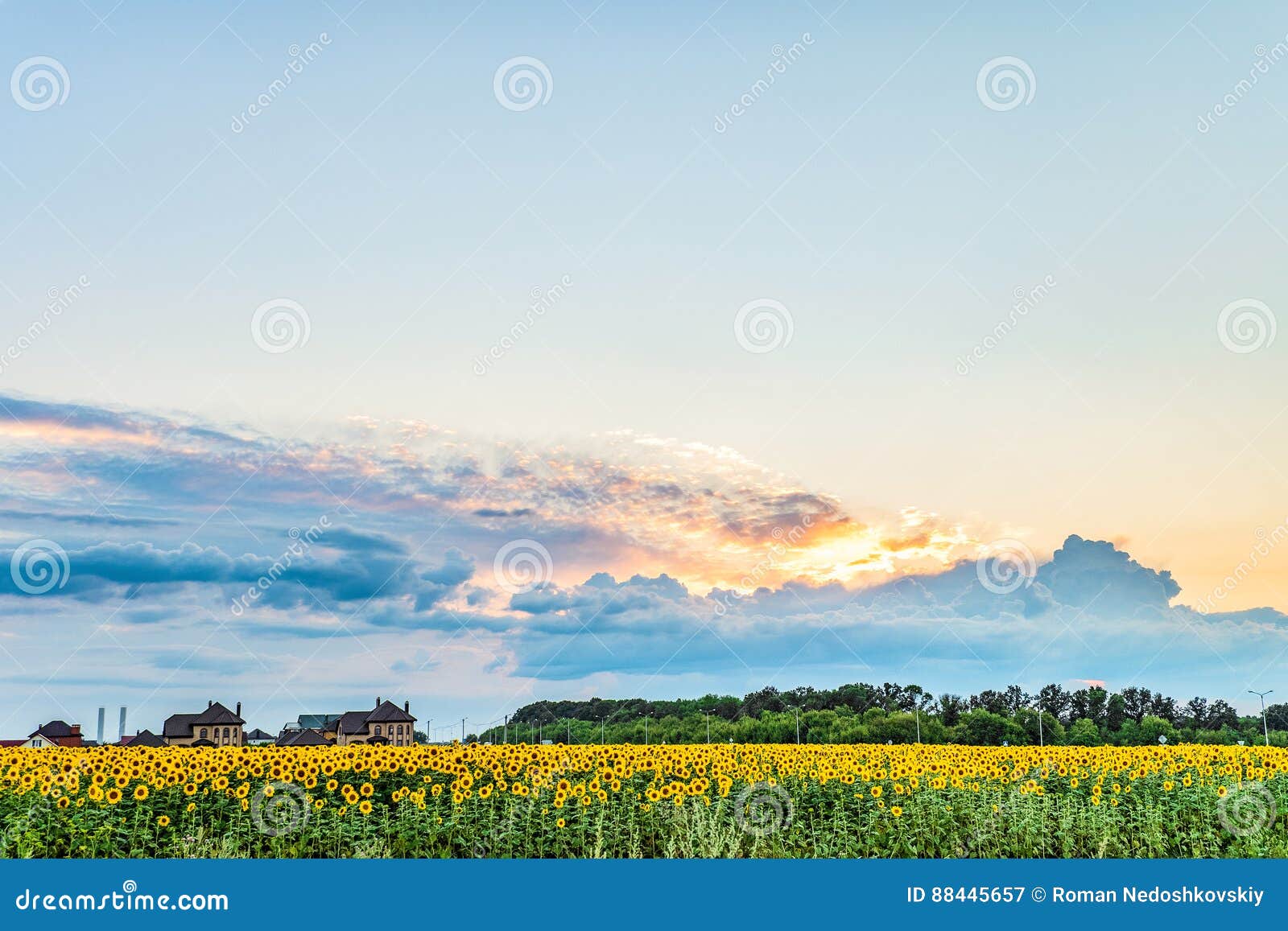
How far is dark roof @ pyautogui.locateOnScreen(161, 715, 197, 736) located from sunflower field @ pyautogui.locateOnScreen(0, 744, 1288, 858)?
28.5 m

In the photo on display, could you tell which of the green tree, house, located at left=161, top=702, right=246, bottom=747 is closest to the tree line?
the green tree

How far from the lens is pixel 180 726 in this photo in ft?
143

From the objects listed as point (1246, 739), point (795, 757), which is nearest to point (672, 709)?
point (795, 757)

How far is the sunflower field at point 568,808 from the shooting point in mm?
12812

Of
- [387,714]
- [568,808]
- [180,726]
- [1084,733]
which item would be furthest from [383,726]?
[568,808]

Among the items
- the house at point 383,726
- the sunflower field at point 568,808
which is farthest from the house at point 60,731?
the sunflower field at point 568,808

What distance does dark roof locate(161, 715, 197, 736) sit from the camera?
42.1 m

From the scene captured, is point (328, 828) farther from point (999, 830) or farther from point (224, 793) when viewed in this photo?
point (999, 830)

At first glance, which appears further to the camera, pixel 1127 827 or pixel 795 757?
pixel 795 757

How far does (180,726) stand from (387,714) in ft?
33.9

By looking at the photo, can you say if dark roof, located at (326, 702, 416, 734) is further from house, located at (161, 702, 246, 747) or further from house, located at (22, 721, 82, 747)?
house, located at (22, 721, 82, 747)

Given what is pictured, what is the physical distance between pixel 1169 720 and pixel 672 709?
13302 mm

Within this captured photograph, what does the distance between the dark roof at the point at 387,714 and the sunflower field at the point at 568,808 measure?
22150 millimetres

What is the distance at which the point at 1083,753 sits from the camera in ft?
66.2
